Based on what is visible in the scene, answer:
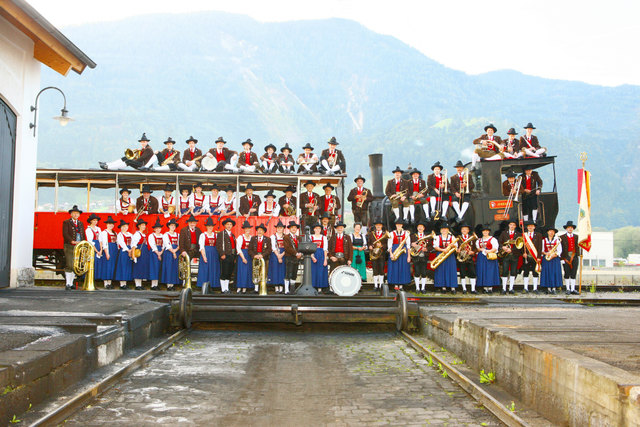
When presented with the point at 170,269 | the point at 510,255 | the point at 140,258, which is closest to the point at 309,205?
the point at 170,269

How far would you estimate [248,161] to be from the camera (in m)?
16.9

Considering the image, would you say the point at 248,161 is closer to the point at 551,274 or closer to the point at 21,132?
the point at 21,132

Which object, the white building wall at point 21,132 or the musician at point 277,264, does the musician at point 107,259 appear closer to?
the white building wall at point 21,132

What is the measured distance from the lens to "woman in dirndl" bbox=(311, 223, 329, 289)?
14.8m

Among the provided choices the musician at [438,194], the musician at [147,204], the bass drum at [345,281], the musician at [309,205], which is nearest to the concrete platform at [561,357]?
the bass drum at [345,281]

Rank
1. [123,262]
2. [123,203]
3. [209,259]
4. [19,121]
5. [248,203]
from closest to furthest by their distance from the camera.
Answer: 1. [19,121]
2. [209,259]
3. [123,262]
4. [248,203]
5. [123,203]

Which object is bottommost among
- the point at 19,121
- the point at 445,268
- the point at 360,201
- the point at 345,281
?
the point at 345,281

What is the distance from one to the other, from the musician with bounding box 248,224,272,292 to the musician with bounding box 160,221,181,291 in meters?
1.83

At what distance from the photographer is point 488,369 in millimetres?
6418

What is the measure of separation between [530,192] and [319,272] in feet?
20.4

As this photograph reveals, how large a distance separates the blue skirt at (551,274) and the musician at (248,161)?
7714 mm

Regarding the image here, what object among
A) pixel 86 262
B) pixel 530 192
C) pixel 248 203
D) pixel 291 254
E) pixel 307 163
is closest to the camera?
pixel 86 262

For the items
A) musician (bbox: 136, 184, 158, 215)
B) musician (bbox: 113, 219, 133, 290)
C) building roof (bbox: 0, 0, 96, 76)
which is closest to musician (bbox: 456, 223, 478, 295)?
musician (bbox: 136, 184, 158, 215)

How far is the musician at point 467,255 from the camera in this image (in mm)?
15406
